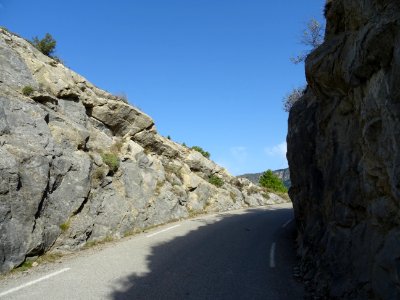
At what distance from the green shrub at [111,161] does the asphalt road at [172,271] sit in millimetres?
4097

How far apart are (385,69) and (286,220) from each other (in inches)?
642

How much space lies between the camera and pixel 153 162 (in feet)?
77.4

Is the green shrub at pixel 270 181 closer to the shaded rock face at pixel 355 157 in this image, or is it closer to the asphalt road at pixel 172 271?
the asphalt road at pixel 172 271

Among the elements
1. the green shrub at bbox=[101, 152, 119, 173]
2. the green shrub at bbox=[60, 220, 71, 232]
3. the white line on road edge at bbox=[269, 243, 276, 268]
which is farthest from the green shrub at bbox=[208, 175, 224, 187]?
the green shrub at bbox=[60, 220, 71, 232]

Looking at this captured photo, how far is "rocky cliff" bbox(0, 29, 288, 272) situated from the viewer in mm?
12414

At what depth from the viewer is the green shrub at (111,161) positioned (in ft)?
60.6

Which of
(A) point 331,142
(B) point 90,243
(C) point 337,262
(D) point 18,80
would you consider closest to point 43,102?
(D) point 18,80

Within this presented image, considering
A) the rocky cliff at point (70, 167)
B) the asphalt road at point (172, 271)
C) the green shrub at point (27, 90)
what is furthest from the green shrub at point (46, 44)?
the asphalt road at point (172, 271)

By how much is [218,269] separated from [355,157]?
16.6 ft

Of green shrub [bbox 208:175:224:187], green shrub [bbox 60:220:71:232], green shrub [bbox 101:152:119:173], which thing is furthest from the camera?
green shrub [bbox 208:175:224:187]

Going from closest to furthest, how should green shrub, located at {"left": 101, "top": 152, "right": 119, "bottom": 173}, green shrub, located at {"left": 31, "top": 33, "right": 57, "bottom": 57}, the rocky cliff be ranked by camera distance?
1. the rocky cliff
2. green shrub, located at {"left": 101, "top": 152, "right": 119, "bottom": 173}
3. green shrub, located at {"left": 31, "top": 33, "right": 57, "bottom": 57}

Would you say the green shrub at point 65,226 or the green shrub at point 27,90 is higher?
the green shrub at point 27,90

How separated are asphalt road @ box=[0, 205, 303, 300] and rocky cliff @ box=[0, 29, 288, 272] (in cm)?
140

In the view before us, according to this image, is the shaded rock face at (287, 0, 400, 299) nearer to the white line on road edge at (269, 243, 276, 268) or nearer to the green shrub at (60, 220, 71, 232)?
the white line on road edge at (269, 243, 276, 268)
